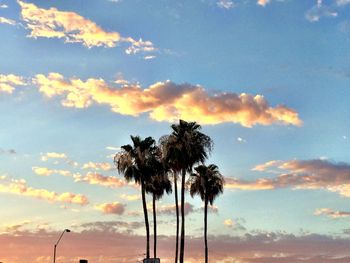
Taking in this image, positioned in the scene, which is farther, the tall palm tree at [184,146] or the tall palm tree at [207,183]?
the tall palm tree at [207,183]

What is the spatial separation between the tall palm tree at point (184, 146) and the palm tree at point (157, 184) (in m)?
6.92

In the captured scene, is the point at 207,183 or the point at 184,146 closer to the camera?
the point at 184,146

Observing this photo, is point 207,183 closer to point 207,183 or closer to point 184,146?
point 207,183

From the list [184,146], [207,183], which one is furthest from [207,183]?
[184,146]

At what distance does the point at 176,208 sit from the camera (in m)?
86.1

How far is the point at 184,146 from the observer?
3051 inches

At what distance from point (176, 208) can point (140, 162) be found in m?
8.49

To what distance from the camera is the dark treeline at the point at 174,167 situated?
255ft

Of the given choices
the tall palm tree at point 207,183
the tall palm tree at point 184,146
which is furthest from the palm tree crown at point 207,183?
the tall palm tree at point 184,146

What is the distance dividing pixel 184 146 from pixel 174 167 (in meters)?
3.41

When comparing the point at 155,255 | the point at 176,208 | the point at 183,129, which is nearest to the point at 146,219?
the point at 176,208

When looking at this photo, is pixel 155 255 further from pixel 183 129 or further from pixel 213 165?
pixel 183 129

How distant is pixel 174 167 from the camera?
7894 centimetres

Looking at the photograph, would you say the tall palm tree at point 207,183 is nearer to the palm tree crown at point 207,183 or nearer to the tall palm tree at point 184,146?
the palm tree crown at point 207,183
